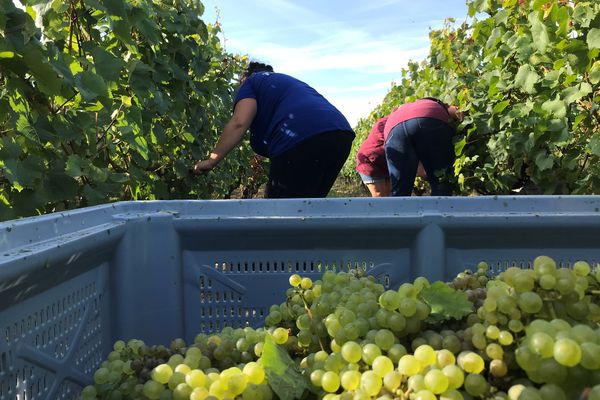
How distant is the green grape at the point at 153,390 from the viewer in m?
0.72

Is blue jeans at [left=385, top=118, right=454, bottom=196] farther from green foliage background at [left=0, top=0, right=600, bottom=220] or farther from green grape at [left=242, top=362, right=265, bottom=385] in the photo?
green grape at [left=242, top=362, right=265, bottom=385]

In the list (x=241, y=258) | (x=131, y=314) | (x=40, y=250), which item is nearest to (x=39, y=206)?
(x=131, y=314)

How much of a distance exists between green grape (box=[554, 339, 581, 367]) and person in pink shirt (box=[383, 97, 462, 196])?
2.64m

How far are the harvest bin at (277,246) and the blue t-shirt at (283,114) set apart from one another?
1.16 metres

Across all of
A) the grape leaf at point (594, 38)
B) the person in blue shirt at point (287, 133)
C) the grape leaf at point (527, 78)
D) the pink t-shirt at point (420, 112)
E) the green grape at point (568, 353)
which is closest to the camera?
the green grape at point (568, 353)

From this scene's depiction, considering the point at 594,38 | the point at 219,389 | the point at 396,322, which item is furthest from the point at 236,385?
the point at 594,38

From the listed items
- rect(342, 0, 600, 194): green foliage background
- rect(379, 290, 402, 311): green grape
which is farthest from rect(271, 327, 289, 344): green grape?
rect(342, 0, 600, 194): green foliage background

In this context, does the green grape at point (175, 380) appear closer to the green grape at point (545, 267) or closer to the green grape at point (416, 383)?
the green grape at point (416, 383)

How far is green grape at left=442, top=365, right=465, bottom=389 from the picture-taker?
573 mm

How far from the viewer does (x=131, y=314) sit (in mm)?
1086

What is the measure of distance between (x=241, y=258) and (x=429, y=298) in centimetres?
50

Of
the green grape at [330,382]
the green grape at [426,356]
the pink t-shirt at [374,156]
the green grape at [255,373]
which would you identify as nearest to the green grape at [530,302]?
the green grape at [426,356]

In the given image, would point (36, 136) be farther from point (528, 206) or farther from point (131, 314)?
point (528, 206)

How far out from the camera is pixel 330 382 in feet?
2.13
